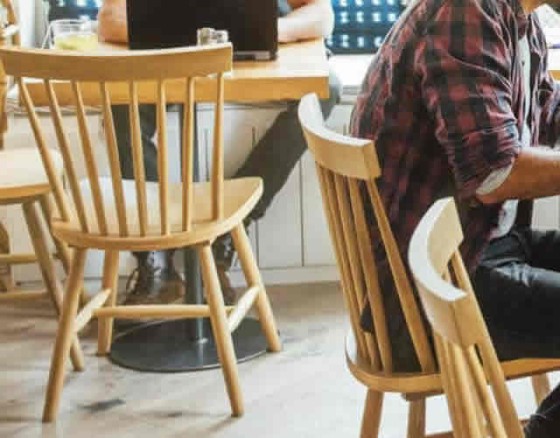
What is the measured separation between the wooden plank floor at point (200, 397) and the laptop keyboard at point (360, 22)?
1.03 metres

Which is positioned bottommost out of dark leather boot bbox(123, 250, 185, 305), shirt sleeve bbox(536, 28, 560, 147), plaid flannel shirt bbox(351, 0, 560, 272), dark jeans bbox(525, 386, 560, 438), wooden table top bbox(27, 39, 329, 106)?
dark leather boot bbox(123, 250, 185, 305)

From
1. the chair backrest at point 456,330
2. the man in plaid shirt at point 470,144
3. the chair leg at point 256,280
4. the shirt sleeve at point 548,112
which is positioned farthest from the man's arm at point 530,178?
the chair leg at point 256,280

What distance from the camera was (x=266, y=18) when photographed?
2734mm

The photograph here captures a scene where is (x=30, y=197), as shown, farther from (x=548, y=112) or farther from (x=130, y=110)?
(x=548, y=112)

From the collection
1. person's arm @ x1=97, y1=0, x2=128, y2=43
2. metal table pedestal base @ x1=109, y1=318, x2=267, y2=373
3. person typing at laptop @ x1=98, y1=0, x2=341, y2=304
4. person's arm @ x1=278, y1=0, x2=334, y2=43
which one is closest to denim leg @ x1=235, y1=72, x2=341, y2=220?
person typing at laptop @ x1=98, y1=0, x2=341, y2=304

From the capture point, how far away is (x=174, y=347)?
2.95 m

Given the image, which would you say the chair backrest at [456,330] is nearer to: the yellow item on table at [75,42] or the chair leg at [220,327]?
the chair leg at [220,327]

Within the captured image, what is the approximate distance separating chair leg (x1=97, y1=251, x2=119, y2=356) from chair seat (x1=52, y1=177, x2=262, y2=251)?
181 millimetres

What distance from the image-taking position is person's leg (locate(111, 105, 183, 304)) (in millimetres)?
3100

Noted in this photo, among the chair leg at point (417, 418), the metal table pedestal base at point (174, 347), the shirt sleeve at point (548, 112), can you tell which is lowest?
the metal table pedestal base at point (174, 347)

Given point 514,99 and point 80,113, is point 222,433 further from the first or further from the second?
point 514,99

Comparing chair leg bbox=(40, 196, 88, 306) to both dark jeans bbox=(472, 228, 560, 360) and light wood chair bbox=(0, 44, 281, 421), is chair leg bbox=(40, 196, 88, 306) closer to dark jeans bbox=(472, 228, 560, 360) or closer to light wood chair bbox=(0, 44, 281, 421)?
light wood chair bbox=(0, 44, 281, 421)

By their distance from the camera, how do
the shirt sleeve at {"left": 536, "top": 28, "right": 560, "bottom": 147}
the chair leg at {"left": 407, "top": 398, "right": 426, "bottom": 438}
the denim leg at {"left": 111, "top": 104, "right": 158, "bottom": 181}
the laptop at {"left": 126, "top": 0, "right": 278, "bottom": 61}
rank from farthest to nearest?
the denim leg at {"left": 111, "top": 104, "right": 158, "bottom": 181} → the laptop at {"left": 126, "top": 0, "right": 278, "bottom": 61} → the shirt sleeve at {"left": 536, "top": 28, "right": 560, "bottom": 147} → the chair leg at {"left": 407, "top": 398, "right": 426, "bottom": 438}

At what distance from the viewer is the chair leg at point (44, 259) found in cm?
288
